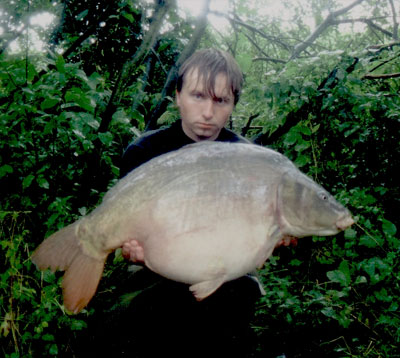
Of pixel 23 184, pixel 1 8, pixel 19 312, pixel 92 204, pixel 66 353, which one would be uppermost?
pixel 1 8

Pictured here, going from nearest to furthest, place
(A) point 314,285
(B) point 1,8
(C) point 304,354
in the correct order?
1. (C) point 304,354
2. (A) point 314,285
3. (B) point 1,8

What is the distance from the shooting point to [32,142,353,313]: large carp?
1.30m

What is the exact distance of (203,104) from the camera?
192 centimetres

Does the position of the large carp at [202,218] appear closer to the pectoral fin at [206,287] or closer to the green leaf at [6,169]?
the pectoral fin at [206,287]

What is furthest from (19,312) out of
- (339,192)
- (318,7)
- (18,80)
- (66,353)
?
(318,7)

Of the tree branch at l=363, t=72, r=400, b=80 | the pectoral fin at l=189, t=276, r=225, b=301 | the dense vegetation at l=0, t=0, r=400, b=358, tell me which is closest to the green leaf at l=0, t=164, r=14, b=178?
the dense vegetation at l=0, t=0, r=400, b=358

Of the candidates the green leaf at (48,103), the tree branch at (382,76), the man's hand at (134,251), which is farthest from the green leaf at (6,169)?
the tree branch at (382,76)

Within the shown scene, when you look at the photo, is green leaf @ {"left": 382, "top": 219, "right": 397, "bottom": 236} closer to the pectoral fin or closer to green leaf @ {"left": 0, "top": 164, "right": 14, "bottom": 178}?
the pectoral fin

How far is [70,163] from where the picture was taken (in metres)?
2.46

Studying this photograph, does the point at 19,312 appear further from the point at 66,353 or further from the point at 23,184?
the point at 23,184

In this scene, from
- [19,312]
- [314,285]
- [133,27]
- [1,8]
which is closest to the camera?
[19,312]

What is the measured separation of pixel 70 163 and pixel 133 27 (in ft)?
8.78

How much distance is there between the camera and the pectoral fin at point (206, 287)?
1313 millimetres

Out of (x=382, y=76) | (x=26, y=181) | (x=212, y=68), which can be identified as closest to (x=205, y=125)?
(x=212, y=68)
